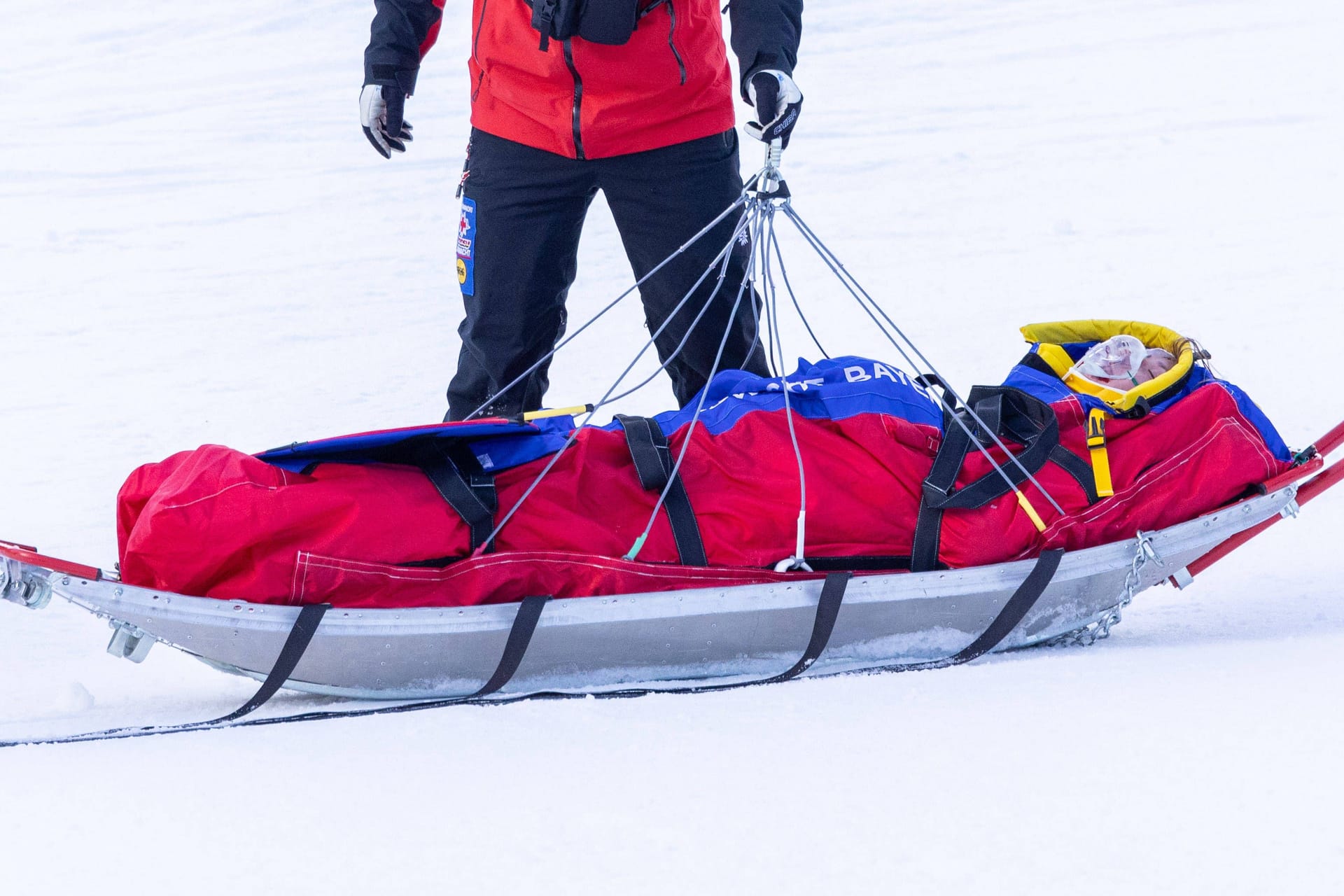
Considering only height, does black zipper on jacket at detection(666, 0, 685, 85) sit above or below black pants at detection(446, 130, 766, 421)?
above

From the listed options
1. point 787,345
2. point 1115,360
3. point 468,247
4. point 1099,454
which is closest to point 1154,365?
point 1115,360

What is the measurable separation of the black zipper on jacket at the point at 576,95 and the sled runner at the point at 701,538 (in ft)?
1.62

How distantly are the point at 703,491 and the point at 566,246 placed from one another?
80 cm

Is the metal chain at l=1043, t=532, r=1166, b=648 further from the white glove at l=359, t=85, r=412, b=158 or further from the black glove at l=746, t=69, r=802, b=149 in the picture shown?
the white glove at l=359, t=85, r=412, b=158

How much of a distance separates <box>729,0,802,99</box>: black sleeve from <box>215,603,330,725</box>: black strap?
4.18 feet

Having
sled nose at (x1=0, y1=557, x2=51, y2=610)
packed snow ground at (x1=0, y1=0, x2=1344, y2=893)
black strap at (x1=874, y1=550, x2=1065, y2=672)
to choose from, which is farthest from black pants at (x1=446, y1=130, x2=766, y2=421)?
sled nose at (x1=0, y1=557, x2=51, y2=610)

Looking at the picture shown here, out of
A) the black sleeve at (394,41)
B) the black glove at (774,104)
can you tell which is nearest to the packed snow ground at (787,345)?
the black glove at (774,104)

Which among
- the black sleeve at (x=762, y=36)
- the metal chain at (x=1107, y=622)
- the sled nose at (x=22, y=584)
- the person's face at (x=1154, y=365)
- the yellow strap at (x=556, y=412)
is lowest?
the metal chain at (x=1107, y=622)

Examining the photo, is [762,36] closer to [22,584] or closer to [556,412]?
[556,412]

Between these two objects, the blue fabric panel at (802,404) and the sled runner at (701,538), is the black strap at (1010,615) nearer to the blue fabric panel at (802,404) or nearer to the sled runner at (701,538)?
the sled runner at (701,538)

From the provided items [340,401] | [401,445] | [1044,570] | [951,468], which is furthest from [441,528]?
[340,401]

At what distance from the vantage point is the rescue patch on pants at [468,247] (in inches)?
104

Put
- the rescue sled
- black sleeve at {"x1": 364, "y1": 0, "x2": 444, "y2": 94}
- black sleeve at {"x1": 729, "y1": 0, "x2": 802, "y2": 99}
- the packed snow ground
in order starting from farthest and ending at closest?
black sleeve at {"x1": 364, "y1": 0, "x2": 444, "y2": 94}
black sleeve at {"x1": 729, "y1": 0, "x2": 802, "y2": 99}
the rescue sled
the packed snow ground

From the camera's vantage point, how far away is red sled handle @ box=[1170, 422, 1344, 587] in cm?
215
